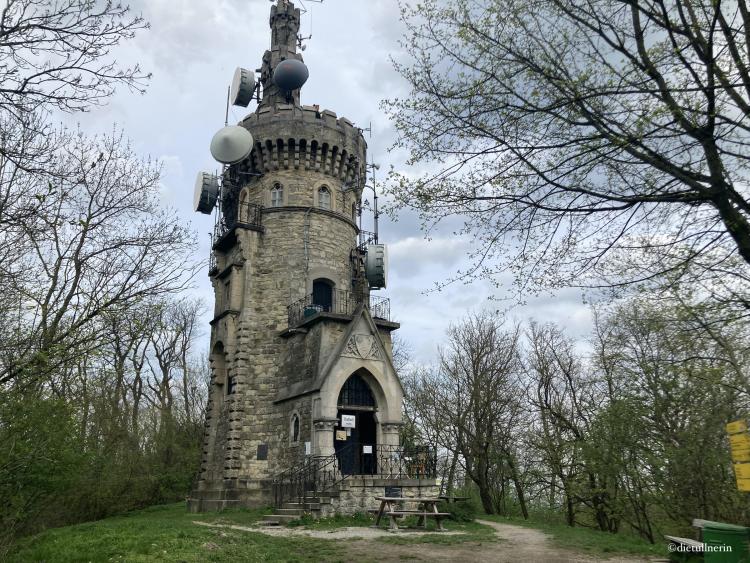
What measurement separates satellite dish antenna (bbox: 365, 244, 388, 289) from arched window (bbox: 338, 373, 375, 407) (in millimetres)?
4589

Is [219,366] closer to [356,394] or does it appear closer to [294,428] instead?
[294,428]

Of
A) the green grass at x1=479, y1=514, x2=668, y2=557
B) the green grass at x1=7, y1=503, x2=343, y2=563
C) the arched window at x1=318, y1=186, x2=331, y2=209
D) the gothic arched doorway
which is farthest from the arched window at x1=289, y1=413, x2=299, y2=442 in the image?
the green grass at x1=479, y1=514, x2=668, y2=557

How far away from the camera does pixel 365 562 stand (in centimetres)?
967

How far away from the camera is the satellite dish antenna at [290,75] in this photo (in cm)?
2492

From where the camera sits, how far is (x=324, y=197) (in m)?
24.4

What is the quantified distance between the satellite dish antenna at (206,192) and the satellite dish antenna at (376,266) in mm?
7095

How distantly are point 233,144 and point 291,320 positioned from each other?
748 cm

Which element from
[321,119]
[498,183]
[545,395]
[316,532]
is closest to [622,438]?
[545,395]

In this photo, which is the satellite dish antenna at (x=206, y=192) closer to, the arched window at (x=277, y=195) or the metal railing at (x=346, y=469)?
the arched window at (x=277, y=195)

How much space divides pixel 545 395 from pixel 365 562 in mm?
20056

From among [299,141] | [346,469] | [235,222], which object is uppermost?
[299,141]

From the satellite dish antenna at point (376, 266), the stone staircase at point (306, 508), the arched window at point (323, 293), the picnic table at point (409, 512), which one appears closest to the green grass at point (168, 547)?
the picnic table at point (409, 512)

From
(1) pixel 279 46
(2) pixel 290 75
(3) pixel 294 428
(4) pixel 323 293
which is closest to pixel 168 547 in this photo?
(3) pixel 294 428

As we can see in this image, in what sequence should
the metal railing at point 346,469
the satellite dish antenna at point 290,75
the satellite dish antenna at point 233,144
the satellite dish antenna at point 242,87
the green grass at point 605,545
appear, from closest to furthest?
1. the green grass at point 605,545
2. the metal railing at point 346,469
3. the satellite dish antenna at point 233,144
4. the satellite dish antenna at point 290,75
5. the satellite dish antenna at point 242,87
